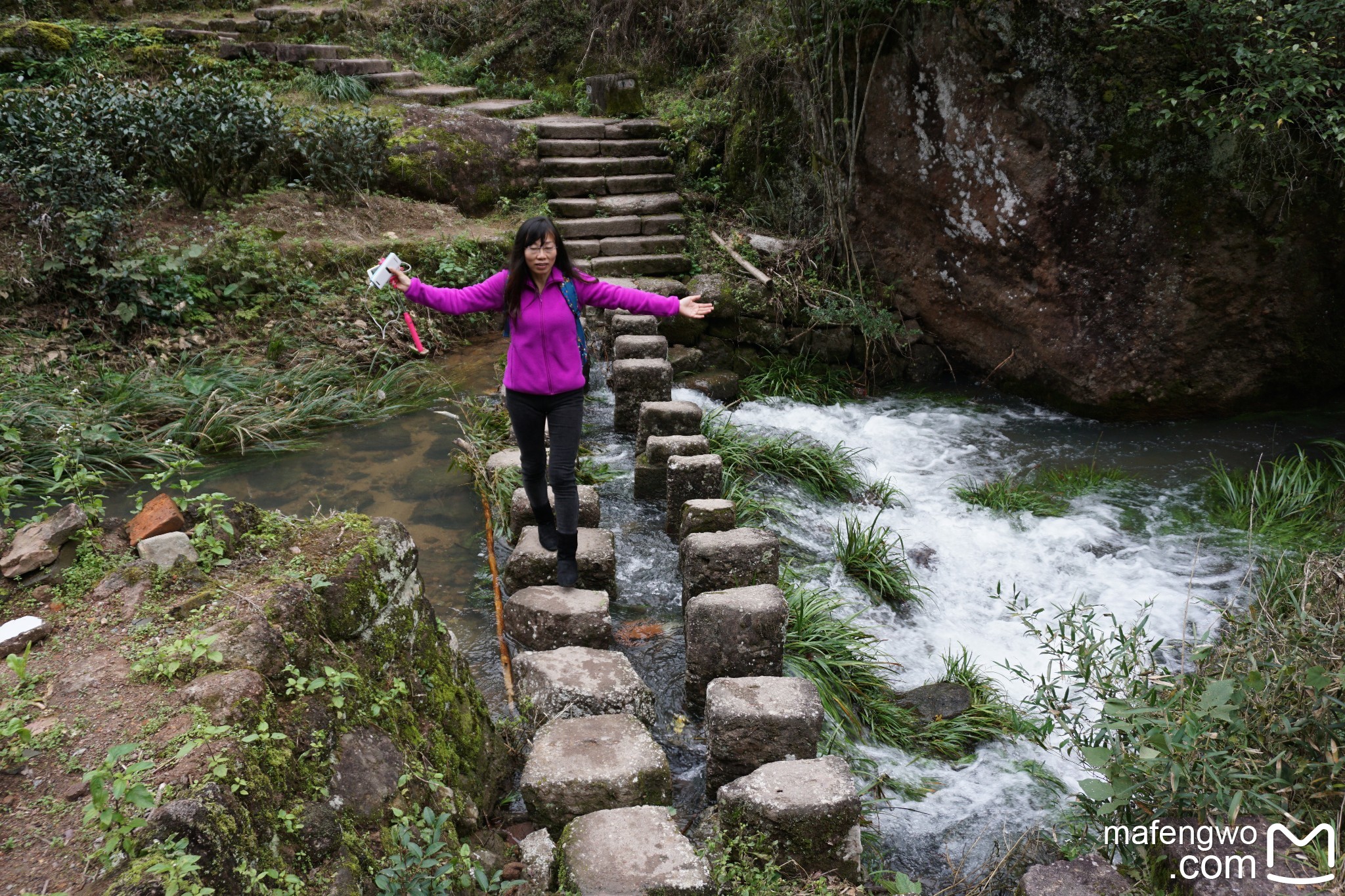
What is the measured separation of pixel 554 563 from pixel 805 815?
1.86 m

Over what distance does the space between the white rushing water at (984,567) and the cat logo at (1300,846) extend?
0.91 meters

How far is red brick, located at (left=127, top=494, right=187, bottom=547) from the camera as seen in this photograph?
286cm

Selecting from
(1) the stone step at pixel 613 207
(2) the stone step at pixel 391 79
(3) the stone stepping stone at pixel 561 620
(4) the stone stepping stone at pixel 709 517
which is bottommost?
(3) the stone stepping stone at pixel 561 620

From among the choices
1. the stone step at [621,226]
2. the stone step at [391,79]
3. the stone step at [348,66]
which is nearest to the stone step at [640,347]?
the stone step at [621,226]

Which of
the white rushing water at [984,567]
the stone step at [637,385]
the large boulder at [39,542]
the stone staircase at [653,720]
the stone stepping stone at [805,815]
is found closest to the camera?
the stone staircase at [653,720]

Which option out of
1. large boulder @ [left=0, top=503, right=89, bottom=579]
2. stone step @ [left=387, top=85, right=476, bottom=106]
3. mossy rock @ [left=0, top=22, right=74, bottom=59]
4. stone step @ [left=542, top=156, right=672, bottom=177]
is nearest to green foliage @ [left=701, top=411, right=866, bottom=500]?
large boulder @ [left=0, top=503, right=89, bottom=579]

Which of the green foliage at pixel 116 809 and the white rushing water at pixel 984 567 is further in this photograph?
the white rushing water at pixel 984 567

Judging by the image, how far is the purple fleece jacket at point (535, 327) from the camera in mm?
3684

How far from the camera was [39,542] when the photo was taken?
288 centimetres

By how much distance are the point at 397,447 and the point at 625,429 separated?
1664 millimetres

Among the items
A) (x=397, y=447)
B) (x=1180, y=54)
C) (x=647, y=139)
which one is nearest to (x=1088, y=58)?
(x=1180, y=54)

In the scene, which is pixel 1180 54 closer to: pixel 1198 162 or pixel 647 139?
pixel 1198 162

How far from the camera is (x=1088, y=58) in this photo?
6.10 meters

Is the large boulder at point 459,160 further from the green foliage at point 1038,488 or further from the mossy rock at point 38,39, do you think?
the green foliage at point 1038,488
